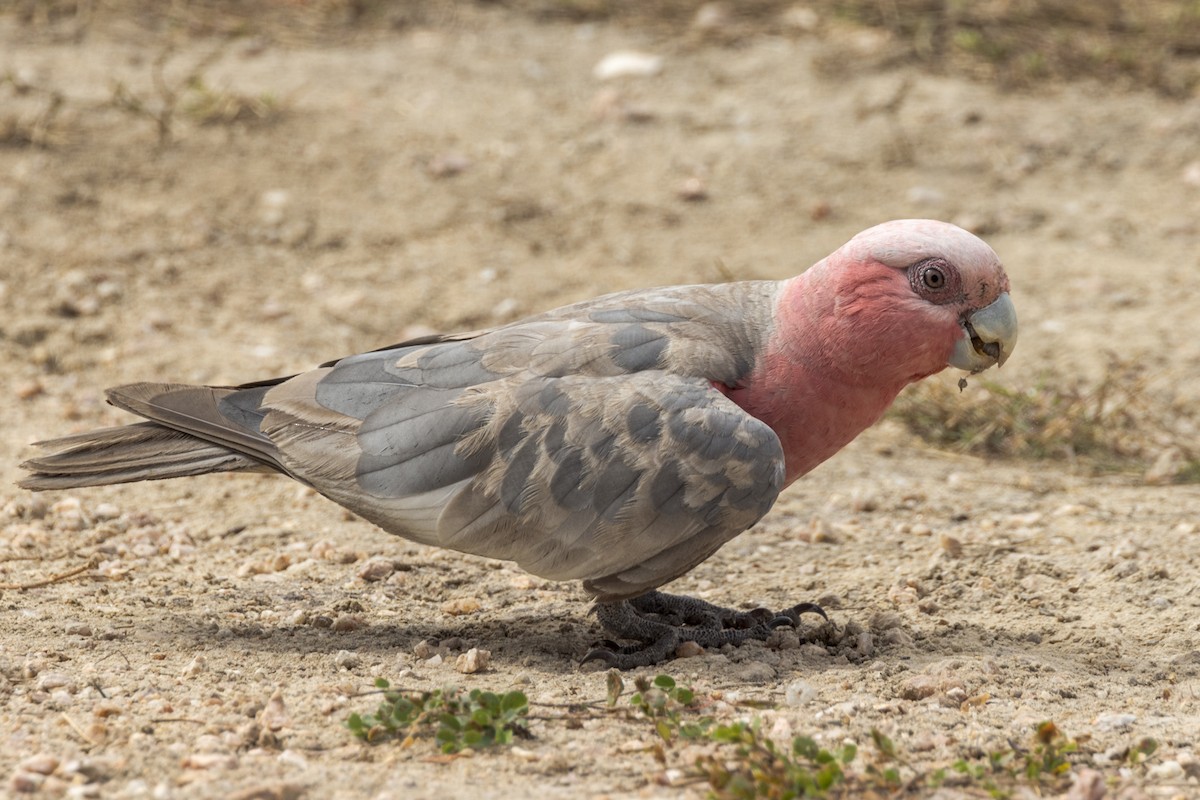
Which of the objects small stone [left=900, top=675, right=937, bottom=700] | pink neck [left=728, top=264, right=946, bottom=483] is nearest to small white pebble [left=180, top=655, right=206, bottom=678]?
pink neck [left=728, top=264, right=946, bottom=483]

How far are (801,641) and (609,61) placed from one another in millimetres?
5662

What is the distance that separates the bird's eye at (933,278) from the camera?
160 inches

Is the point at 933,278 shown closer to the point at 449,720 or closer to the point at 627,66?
the point at 449,720

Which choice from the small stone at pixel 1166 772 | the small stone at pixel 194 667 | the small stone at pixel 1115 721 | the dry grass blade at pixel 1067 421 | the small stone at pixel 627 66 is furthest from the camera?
the small stone at pixel 627 66

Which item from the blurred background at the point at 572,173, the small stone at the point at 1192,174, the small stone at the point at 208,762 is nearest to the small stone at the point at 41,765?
the small stone at the point at 208,762

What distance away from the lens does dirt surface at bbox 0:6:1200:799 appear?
3.45 m

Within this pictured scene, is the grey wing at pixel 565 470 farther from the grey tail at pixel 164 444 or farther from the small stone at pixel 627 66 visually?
the small stone at pixel 627 66

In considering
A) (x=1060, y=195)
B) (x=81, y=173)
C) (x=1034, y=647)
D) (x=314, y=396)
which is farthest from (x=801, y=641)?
(x=81, y=173)

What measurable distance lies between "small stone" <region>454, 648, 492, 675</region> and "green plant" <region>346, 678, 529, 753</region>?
53 cm

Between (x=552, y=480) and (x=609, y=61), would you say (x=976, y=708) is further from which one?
(x=609, y=61)

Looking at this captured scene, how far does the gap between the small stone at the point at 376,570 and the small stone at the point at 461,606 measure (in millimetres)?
297

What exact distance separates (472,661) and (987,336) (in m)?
1.84

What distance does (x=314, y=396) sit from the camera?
427 cm

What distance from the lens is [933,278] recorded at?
13.4 ft
